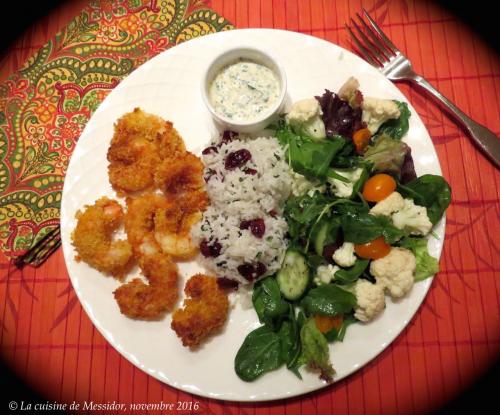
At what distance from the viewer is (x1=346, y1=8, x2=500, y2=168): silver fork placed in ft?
10.2

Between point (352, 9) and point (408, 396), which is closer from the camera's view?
point (408, 396)

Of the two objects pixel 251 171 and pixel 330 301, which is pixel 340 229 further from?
pixel 251 171

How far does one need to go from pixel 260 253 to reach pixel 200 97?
1.17 m

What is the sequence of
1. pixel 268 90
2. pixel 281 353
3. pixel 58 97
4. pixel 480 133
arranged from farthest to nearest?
pixel 58 97, pixel 480 133, pixel 268 90, pixel 281 353

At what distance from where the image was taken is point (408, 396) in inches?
114

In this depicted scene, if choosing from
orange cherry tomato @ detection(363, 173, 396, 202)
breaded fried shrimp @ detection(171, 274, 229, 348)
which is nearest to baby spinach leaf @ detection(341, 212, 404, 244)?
orange cherry tomato @ detection(363, 173, 396, 202)

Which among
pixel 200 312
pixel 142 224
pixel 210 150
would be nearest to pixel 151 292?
pixel 200 312

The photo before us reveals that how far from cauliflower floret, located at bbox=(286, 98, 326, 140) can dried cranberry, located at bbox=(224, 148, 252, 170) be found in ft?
1.15

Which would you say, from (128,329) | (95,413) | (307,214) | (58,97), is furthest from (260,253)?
(58,97)

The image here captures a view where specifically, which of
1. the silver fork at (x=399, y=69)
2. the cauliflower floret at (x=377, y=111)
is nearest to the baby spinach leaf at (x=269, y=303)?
the cauliflower floret at (x=377, y=111)

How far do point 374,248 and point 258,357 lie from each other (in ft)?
3.07

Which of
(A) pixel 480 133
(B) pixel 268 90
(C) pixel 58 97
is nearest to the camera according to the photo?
(B) pixel 268 90

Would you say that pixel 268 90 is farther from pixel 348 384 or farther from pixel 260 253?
pixel 348 384

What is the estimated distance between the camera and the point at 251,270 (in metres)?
2.78
